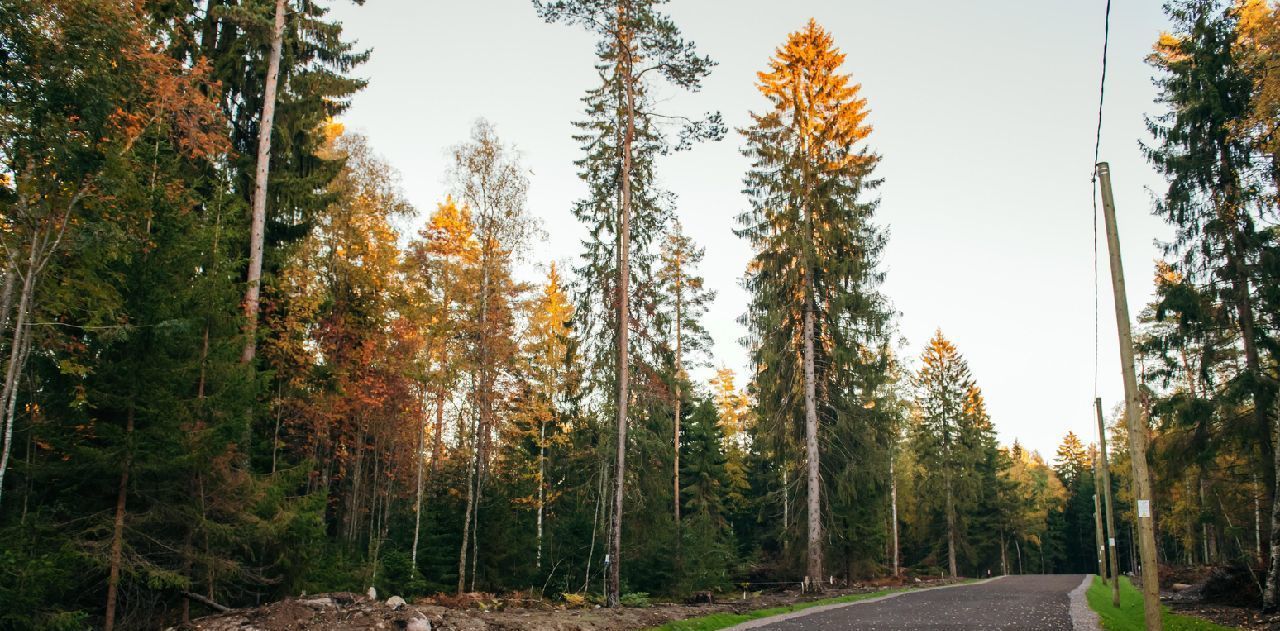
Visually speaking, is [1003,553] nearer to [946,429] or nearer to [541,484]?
[946,429]

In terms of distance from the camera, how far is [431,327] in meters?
22.9

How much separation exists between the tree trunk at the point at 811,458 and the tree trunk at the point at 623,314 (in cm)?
684

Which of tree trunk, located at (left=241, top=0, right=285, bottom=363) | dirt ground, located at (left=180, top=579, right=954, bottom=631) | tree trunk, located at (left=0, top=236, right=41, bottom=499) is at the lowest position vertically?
dirt ground, located at (left=180, top=579, right=954, bottom=631)

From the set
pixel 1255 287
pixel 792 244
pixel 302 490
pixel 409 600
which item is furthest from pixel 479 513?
pixel 1255 287

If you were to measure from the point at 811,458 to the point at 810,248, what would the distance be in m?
6.86

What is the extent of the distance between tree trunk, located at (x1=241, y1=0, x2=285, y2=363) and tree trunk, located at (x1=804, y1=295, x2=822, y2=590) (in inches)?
631

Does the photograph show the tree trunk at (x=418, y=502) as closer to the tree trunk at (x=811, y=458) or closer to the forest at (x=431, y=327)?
the forest at (x=431, y=327)

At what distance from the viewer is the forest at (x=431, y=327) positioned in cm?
901

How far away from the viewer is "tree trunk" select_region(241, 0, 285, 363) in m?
13.7

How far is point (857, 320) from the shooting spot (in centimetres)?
2356

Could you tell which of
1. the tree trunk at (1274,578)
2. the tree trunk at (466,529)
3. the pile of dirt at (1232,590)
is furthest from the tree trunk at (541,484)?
the tree trunk at (1274,578)

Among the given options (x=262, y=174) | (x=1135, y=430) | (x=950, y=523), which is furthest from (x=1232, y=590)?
(x=950, y=523)

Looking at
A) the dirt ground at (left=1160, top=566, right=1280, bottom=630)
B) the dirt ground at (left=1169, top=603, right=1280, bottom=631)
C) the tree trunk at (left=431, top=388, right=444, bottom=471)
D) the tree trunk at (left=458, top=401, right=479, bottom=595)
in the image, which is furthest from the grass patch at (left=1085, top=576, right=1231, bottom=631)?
the tree trunk at (left=431, top=388, right=444, bottom=471)

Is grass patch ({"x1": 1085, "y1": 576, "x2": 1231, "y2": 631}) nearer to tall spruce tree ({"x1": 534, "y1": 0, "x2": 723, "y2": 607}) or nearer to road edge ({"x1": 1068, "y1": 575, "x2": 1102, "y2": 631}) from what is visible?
road edge ({"x1": 1068, "y1": 575, "x2": 1102, "y2": 631})
